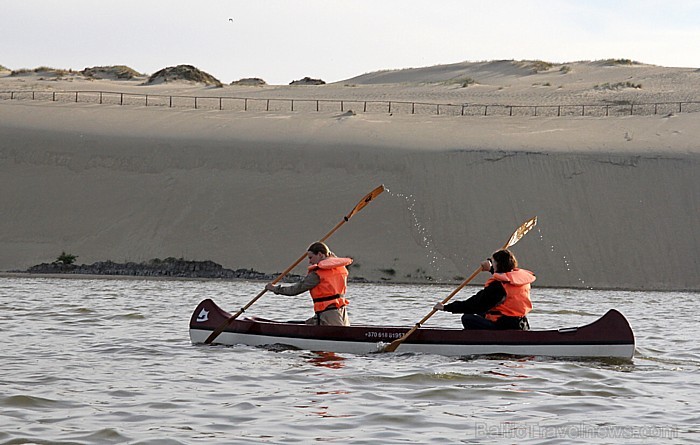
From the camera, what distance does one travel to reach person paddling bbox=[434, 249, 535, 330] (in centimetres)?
1176

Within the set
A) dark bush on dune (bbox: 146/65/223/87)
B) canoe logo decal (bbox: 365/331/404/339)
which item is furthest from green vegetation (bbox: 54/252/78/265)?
dark bush on dune (bbox: 146/65/223/87)

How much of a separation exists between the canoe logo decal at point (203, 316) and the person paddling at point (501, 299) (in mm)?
2851

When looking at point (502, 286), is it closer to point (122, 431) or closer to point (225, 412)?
point (225, 412)

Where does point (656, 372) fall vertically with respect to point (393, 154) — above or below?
below

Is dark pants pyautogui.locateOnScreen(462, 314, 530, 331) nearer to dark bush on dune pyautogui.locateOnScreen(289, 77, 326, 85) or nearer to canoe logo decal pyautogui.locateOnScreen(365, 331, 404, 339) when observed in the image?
canoe logo decal pyautogui.locateOnScreen(365, 331, 404, 339)

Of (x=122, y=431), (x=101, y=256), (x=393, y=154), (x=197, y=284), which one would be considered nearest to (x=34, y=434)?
(x=122, y=431)

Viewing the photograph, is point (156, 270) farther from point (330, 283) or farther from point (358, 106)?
point (358, 106)

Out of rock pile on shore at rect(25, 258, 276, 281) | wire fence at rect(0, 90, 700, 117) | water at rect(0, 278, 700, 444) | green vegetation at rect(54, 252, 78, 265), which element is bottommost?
rock pile on shore at rect(25, 258, 276, 281)

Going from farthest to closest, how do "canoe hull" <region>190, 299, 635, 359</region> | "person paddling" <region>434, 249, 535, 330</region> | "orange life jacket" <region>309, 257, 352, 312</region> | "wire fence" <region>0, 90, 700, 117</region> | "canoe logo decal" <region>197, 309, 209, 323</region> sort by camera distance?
"wire fence" <region>0, 90, 700, 117</region> → "canoe logo decal" <region>197, 309, 209, 323</region> → "orange life jacket" <region>309, 257, 352, 312</region> → "person paddling" <region>434, 249, 535, 330</region> → "canoe hull" <region>190, 299, 635, 359</region>

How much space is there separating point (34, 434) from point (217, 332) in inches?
220

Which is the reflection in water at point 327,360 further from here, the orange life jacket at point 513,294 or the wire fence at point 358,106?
the wire fence at point 358,106

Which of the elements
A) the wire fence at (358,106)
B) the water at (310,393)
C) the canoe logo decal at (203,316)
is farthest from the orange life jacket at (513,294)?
the wire fence at (358,106)

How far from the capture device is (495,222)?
31.2m

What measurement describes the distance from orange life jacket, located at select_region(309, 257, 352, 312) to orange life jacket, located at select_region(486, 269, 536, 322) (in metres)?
1.72
